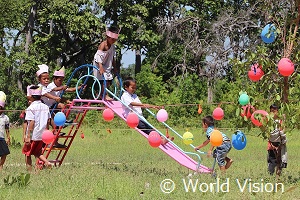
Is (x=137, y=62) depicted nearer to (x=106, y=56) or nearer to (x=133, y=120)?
(x=106, y=56)

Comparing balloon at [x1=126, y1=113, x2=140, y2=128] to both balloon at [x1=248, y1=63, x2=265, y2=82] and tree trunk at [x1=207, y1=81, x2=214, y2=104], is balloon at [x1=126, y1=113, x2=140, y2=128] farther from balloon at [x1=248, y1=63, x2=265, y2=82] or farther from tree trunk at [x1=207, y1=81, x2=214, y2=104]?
tree trunk at [x1=207, y1=81, x2=214, y2=104]

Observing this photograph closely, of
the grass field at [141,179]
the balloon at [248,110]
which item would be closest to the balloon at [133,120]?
the grass field at [141,179]

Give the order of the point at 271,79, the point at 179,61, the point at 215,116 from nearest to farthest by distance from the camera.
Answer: the point at 271,79 < the point at 215,116 < the point at 179,61

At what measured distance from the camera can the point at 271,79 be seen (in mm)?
9250

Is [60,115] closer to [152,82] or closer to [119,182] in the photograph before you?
[119,182]

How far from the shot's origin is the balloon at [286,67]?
8672 millimetres

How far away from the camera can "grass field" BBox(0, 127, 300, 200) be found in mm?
8172

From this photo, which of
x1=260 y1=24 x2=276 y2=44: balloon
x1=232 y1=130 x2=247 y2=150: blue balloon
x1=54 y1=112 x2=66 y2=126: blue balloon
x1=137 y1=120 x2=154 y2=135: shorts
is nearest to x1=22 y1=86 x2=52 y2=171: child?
x1=54 y1=112 x2=66 y2=126: blue balloon

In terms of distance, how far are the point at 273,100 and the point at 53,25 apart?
2216cm

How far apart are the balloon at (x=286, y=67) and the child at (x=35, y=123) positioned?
4176mm

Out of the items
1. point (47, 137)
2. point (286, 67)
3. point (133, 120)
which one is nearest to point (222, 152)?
point (133, 120)

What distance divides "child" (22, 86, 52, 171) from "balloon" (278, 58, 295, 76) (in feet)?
13.7

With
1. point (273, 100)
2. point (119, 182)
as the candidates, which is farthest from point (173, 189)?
point (273, 100)

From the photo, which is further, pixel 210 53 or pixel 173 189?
pixel 210 53
